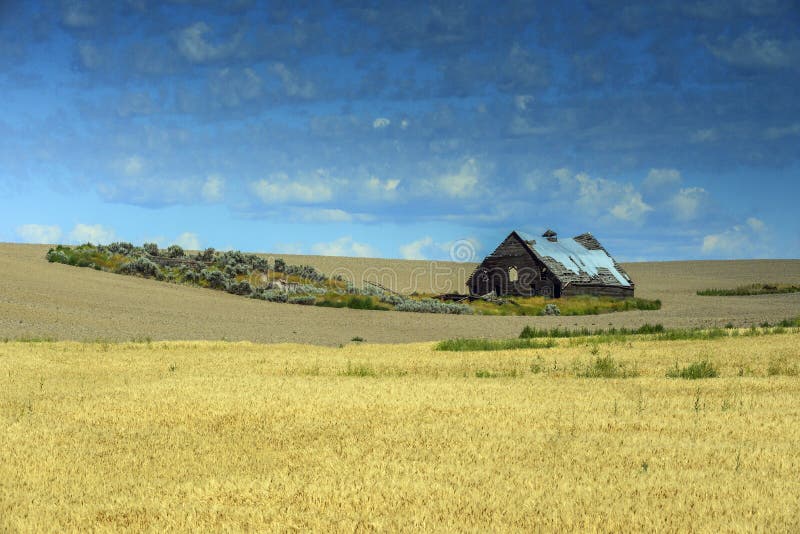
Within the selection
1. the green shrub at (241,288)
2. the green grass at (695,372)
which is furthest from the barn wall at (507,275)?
the green grass at (695,372)

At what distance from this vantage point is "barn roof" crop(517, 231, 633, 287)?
207ft

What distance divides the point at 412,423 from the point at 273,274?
4957cm

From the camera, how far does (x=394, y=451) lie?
10.2m

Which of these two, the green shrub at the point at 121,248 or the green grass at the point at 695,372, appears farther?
the green shrub at the point at 121,248

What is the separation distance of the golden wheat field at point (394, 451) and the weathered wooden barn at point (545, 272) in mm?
43577

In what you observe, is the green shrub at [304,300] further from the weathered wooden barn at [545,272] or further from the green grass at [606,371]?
the green grass at [606,371]

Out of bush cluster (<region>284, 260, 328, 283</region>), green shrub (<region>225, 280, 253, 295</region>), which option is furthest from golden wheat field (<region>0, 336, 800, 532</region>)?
bush cluster (<region>284, 260, 328, 283</region>)

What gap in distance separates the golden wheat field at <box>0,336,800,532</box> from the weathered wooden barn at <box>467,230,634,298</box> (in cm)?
4358

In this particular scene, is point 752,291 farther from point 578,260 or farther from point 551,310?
point 551,310

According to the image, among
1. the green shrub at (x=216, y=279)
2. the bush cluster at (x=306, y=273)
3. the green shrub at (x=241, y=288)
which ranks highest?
the bush cluster at (x=306, y=273)

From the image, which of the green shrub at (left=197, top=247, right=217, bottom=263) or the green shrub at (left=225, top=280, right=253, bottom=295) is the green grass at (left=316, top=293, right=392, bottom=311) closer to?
the green shrub at (left=225, top=280, right=253, bottom=295)

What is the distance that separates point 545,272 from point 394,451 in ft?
176

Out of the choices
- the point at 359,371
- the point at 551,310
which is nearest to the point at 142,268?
the point at 551,310

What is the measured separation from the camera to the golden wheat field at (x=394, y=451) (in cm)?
780
